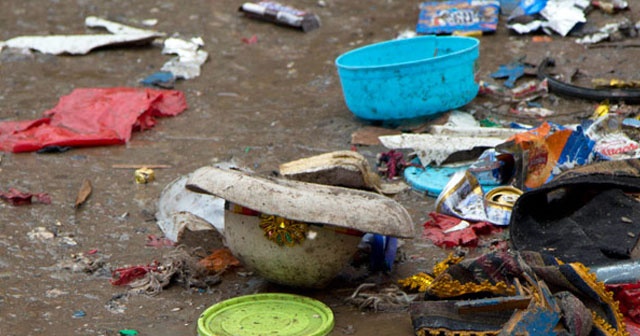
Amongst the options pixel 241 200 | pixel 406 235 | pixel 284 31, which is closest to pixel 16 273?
pixel 241 200

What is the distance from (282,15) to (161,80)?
5.08 feet

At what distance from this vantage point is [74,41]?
7.47 meters

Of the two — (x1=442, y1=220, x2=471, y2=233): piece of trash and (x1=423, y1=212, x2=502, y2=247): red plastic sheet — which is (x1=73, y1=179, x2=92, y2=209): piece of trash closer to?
(x1=423, y1=212, x2=502, y2=247): red plastic sheet

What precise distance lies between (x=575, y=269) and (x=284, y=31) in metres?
5.29

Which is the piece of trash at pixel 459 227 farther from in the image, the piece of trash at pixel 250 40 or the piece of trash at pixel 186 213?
the piece of trash at pixel 250 40

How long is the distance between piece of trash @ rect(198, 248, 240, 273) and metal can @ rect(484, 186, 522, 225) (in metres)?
1.28

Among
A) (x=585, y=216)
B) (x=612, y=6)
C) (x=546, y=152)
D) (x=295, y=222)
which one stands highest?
(x=295, y=222)

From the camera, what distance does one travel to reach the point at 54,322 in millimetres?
3426

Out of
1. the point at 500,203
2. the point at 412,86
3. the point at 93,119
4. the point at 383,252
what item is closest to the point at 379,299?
the point at 383,252

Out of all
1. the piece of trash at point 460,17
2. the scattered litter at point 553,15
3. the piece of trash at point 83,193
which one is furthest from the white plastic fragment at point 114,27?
the scattered litter at point 553,15

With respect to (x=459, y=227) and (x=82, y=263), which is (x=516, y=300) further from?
(x=82, y=263)

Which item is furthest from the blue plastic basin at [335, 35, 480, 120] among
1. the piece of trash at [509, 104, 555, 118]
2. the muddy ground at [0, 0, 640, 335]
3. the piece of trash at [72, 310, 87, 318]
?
the piece of trash at [72, 310, 87, 318]

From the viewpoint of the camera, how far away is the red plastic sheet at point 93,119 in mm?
5598

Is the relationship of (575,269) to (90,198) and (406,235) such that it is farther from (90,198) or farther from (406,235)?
(90,198)
